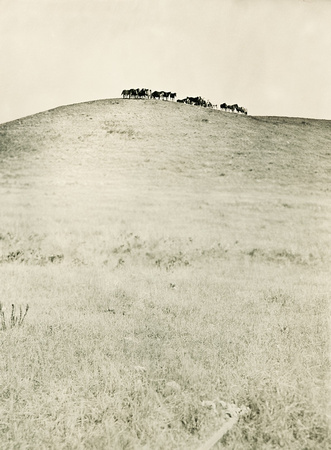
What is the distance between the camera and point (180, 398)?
4379 millimetres

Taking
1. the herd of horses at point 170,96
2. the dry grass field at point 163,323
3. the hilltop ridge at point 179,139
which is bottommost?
the dry grass field at point 163,323

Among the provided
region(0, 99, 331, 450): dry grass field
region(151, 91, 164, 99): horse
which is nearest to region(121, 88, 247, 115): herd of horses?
region(151, 91, 164, 99): horse

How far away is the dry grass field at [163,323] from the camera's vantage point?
4008mm

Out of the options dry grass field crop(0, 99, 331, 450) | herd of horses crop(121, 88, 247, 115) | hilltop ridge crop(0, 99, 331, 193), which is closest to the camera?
dry grass field crop(0, 99, 331, 450)

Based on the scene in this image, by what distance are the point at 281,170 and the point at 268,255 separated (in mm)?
27575

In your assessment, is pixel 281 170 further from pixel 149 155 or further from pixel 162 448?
pixel 162 448

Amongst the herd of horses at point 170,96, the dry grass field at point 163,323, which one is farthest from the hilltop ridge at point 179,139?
the dry grass field at point 163,323

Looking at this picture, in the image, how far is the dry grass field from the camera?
4.01 m

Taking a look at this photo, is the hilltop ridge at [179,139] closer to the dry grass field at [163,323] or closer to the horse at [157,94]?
the horse at [157,94]

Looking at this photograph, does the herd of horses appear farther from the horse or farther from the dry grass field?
the dry grass field

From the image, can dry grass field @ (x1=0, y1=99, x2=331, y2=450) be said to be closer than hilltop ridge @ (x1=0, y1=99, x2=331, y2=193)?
Yes

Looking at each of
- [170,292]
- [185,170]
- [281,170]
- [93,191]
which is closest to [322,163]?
[281,170]

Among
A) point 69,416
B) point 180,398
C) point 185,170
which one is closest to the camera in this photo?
point 69,416

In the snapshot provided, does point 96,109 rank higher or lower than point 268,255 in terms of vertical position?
higher
